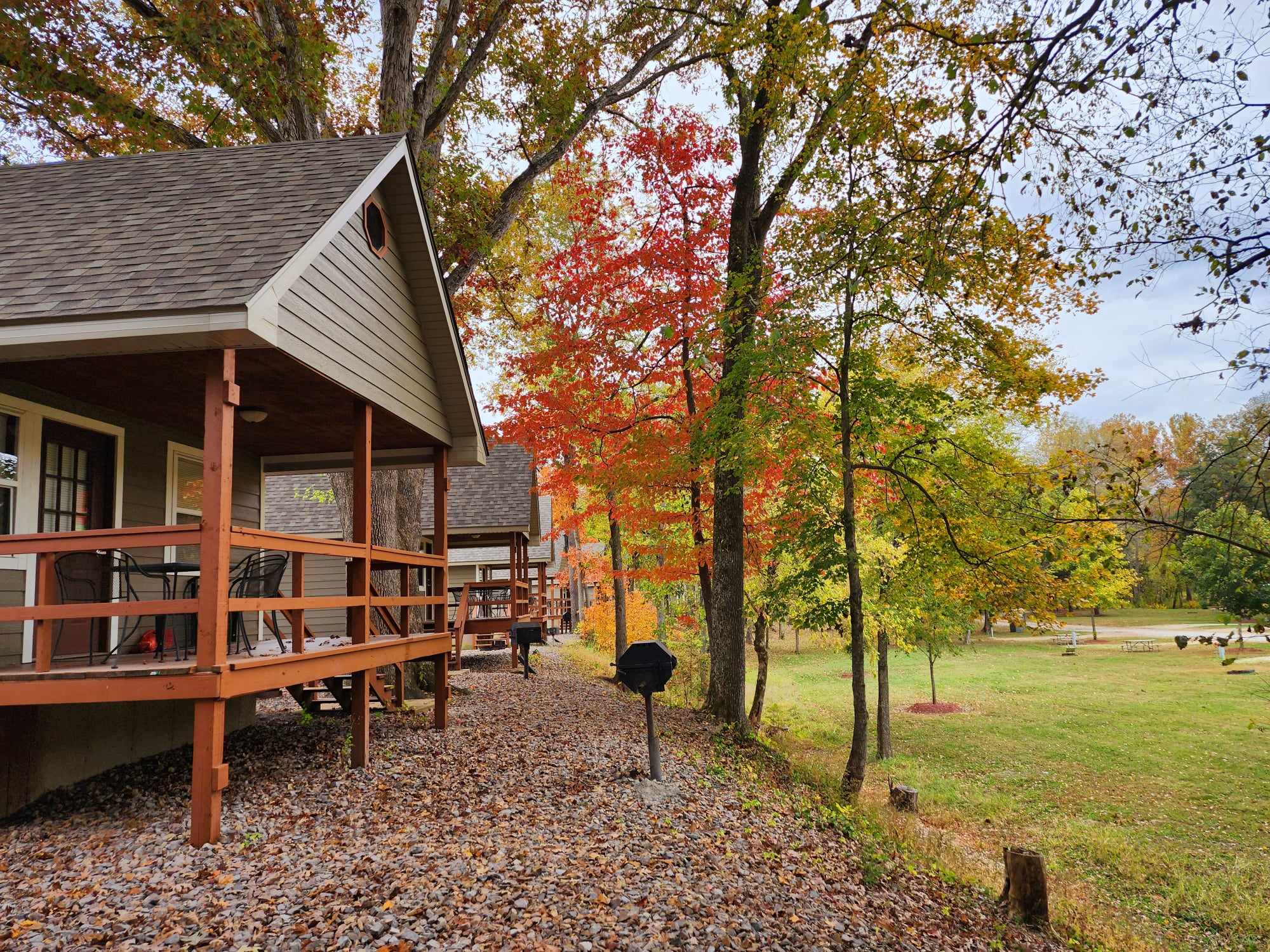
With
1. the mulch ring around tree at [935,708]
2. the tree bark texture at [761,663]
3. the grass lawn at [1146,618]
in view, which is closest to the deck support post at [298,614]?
the tree bark texture at [761,663]

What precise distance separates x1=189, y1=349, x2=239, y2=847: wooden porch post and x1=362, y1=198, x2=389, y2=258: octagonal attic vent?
3.21 metres

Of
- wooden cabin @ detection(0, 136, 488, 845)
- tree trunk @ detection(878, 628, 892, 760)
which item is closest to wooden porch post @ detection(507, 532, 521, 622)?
tree trunk @ detection(878, 628, 892, 760)

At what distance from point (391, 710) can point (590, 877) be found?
6.17 meters

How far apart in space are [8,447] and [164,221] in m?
2.50

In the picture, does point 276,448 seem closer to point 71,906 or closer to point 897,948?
point 71,906

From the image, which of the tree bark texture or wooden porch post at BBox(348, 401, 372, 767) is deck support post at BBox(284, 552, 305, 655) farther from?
the tree bark texture

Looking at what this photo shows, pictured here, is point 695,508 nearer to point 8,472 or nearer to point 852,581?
point 852,581

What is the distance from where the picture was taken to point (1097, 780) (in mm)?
14789

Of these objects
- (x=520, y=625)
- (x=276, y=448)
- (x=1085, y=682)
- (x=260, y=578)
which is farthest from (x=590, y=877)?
(x=1085, y=682)

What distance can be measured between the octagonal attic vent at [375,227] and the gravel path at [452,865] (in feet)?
17.3

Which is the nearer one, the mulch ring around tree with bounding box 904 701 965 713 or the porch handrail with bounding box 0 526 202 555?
the porch handrail with bounding box 0 526 202 555

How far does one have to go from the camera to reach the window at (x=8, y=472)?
6930 millimetres

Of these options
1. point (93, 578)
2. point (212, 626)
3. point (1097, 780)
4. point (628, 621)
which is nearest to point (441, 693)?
point (93, 578)

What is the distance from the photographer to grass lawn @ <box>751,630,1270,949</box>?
28.5ft
